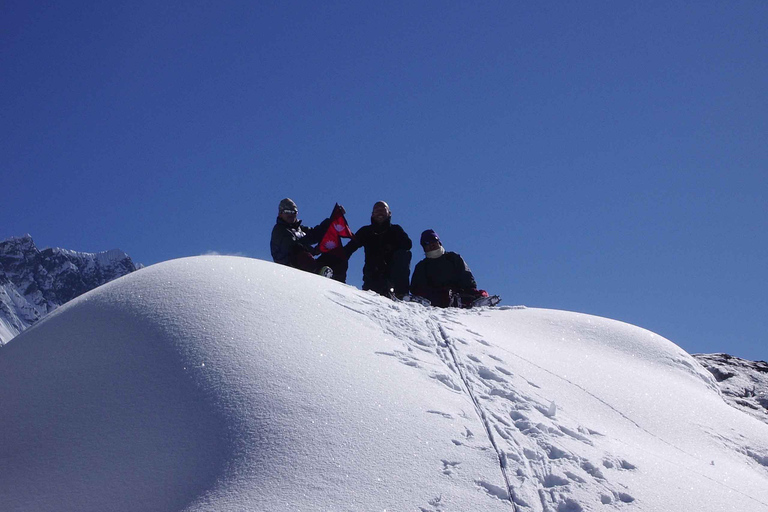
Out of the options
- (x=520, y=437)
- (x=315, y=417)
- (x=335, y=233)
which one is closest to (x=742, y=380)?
(x=520, y=437)

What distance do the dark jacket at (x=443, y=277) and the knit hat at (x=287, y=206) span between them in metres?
1.98

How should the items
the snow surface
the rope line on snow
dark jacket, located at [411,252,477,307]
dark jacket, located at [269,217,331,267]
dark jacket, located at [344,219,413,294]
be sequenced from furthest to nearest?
dark jacket, located at [411,252,477,307]
dark jacket, located at [344,219,413,294]
dark jacket, located at [269,217,331,267]
the rope line on snow
the snow surface

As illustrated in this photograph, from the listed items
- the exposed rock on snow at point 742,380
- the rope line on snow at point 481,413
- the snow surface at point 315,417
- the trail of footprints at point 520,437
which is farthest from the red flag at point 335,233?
the exposed rock on snow at point 742,380

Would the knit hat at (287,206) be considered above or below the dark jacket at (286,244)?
above

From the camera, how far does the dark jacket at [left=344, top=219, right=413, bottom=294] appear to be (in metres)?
8.55

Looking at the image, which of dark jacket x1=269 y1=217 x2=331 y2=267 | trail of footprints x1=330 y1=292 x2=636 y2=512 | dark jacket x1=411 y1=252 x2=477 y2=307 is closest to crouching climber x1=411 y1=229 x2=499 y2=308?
dark jacket x1=411 y1=252 x2=477 y2=307

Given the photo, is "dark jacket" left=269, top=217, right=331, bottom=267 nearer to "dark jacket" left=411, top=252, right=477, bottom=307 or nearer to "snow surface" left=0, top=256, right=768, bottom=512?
"dark jacket" left=411, top=252, right=477, bottom=307

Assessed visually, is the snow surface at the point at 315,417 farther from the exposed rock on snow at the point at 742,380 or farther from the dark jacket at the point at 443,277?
the dark jacket at the point at 443,277

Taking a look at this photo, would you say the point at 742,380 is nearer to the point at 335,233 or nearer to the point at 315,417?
the point at 335,233

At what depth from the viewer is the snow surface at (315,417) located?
3.50 m

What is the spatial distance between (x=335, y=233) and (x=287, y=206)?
2.74ft

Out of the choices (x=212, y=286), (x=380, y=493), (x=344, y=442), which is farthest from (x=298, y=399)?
(x=212, y=286)

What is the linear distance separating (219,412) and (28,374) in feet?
5.68

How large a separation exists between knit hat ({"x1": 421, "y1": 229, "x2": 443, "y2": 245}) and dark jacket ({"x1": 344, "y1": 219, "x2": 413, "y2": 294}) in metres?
0.26
